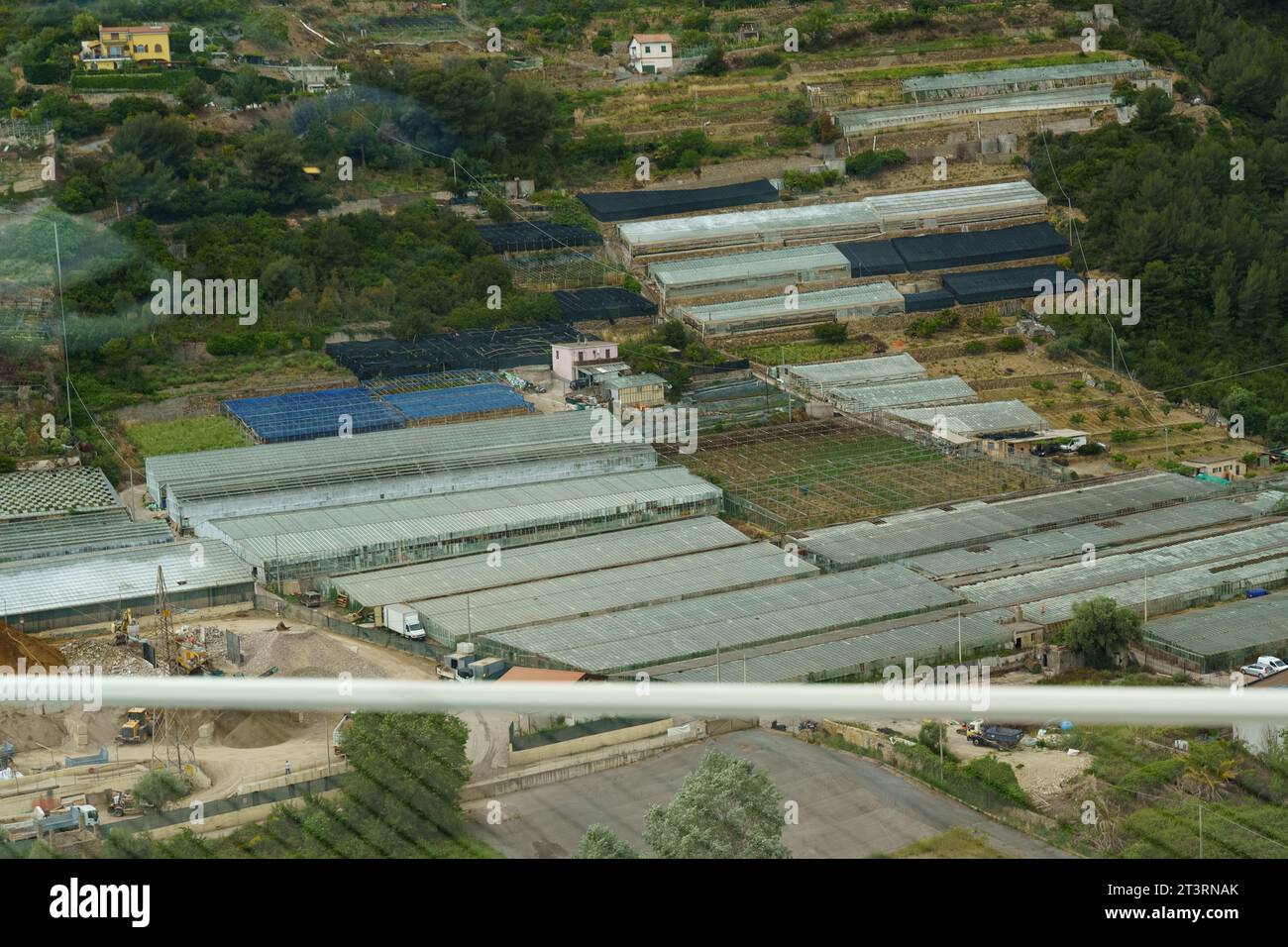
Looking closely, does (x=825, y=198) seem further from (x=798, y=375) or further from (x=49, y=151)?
(x=49, y=151)

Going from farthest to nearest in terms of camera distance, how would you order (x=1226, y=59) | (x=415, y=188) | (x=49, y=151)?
(x=1226, y=59) → (x=415, y=188) → (x=49, y=151)

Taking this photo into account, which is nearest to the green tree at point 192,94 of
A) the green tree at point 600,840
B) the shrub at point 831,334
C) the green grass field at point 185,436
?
the green grass field at point 185,436

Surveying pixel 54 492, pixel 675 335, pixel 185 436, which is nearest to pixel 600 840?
pixel 54 492

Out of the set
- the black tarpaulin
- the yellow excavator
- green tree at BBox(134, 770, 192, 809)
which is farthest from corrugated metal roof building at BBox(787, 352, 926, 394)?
green tree at BBox(134, 770, 192, 809)

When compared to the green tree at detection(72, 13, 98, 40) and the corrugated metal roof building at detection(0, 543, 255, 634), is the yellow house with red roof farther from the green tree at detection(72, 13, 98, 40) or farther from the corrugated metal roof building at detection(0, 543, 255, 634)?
the corrugated metal roof building at detection(0, 543, 255, 634)

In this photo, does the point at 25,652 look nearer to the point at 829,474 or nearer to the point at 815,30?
the point at 829,474
